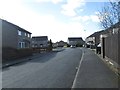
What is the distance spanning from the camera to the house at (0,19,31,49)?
53.6 m

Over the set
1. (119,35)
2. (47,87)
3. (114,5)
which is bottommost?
(47,87)

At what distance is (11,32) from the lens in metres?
57.2

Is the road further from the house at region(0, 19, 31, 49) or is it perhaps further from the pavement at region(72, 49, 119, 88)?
the house at region(0, 19, 31, 49)

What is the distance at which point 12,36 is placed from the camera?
57281 millimetres

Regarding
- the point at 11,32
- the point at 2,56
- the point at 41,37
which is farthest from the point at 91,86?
the point at 41,37

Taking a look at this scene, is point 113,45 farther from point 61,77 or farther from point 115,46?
point 61,77

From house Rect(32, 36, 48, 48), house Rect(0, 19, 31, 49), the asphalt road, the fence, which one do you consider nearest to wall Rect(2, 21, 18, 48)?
house Rect(0, 19, 31, 49)

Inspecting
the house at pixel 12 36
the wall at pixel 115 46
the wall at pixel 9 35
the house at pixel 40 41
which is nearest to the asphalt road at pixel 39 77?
the wall at pixel 115 46

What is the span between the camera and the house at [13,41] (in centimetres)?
3509

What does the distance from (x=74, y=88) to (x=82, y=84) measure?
1.14 meters

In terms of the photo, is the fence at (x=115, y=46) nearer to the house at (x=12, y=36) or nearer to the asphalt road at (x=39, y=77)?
the asphalt road at (x=39, y=77)

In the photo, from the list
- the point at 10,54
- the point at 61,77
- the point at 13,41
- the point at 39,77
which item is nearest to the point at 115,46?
the point at 61,77

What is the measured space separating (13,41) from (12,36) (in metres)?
1.17

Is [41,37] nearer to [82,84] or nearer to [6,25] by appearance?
[6,25]
